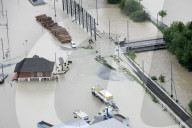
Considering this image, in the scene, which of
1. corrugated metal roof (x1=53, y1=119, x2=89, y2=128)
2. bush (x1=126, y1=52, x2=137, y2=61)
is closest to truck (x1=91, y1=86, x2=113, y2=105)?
corrugated metal roof (x1=53, y1=119, x2=89, y2=128)

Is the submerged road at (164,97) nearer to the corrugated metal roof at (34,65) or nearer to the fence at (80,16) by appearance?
the corrugated metal roof at (34,65)

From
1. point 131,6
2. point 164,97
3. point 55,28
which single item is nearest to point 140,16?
point 131,6

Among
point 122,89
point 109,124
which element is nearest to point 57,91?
point 122,89

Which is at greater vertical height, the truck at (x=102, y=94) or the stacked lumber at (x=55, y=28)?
the stacked lumber at (x=55, y=28)

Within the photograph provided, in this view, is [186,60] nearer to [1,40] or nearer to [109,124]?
[109,124]

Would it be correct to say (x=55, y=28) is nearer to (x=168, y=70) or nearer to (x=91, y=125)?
(x=168, y=70)

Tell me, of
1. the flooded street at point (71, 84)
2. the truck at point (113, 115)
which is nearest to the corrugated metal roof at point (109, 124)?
the truck at point (113, 115)
